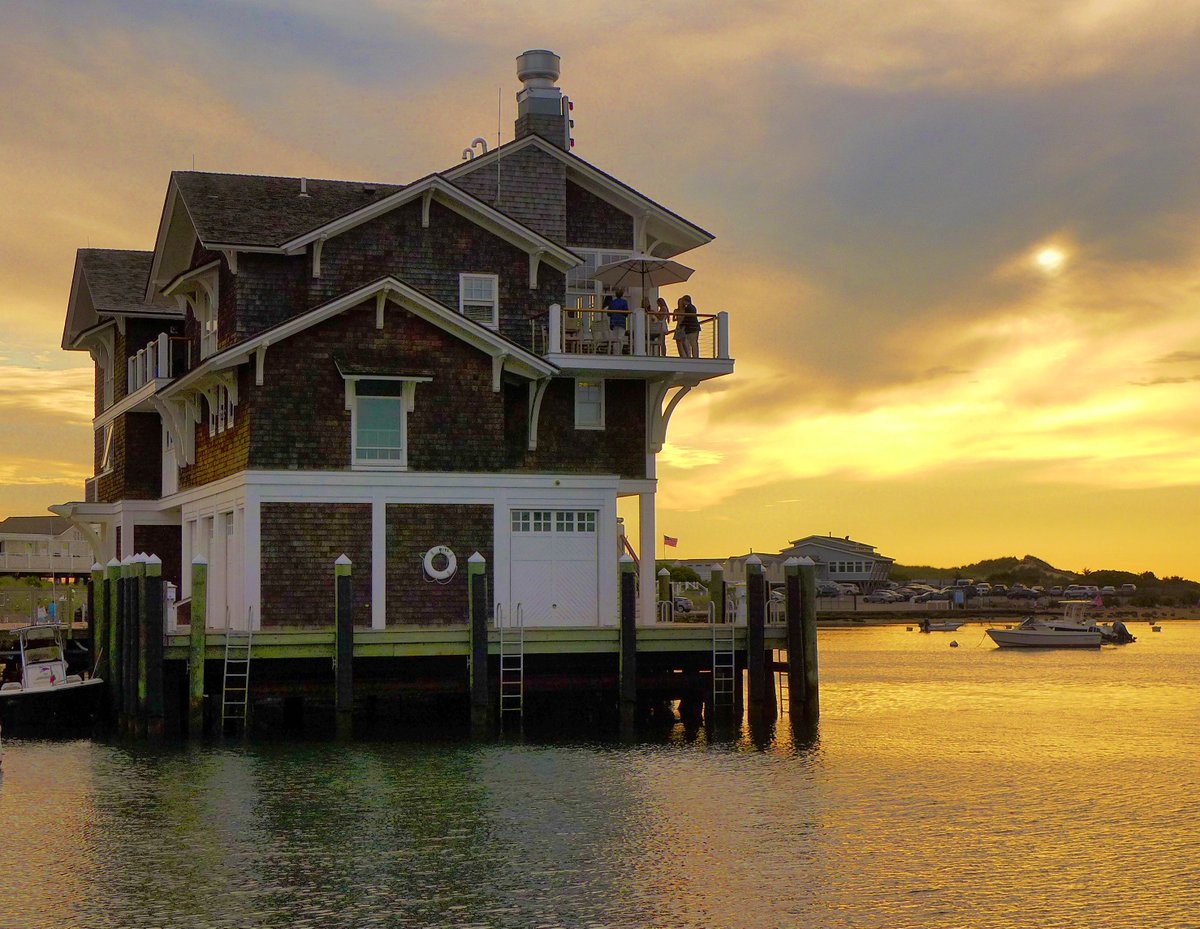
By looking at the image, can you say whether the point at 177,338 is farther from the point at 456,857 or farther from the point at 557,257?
the point at 456,857

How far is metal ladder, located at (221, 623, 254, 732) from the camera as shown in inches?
1337

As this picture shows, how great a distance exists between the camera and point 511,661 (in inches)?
1421

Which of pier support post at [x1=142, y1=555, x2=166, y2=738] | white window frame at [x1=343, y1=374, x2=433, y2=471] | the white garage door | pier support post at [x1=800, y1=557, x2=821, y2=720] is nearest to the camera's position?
pier support post at [x1=142, y1=555, x2=166, y2=738]

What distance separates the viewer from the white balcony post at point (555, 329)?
39031 mm

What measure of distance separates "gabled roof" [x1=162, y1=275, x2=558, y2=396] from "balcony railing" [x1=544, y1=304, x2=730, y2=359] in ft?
5.66

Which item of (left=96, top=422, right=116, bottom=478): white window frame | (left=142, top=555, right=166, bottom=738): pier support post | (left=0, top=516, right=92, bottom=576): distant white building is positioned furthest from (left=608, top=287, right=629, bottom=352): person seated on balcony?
(left=0, top=516, right=92, bottom=576): distant white building

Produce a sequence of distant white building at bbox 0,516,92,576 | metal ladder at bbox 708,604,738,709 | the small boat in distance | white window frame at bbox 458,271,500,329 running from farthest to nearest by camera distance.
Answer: distant white building at bbox 0,516,92,576, the small boat in distance, white window frame at bbox 458,271,500,329, metal ladder at bbox 708,604,738,709

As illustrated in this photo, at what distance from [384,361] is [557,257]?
227 inches

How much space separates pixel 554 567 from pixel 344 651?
6.36 m

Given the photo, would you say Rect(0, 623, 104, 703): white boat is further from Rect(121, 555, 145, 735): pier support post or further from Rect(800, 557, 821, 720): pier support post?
Rect(800, 557, 821, 720): pier support post

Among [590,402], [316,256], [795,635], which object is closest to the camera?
[795,635]

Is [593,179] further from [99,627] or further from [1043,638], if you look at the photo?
[1043,638]

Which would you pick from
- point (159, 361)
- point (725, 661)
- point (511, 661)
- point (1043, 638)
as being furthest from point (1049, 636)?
point (511, 661)

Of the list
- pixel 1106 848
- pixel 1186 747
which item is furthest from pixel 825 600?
pixel 1106 848
